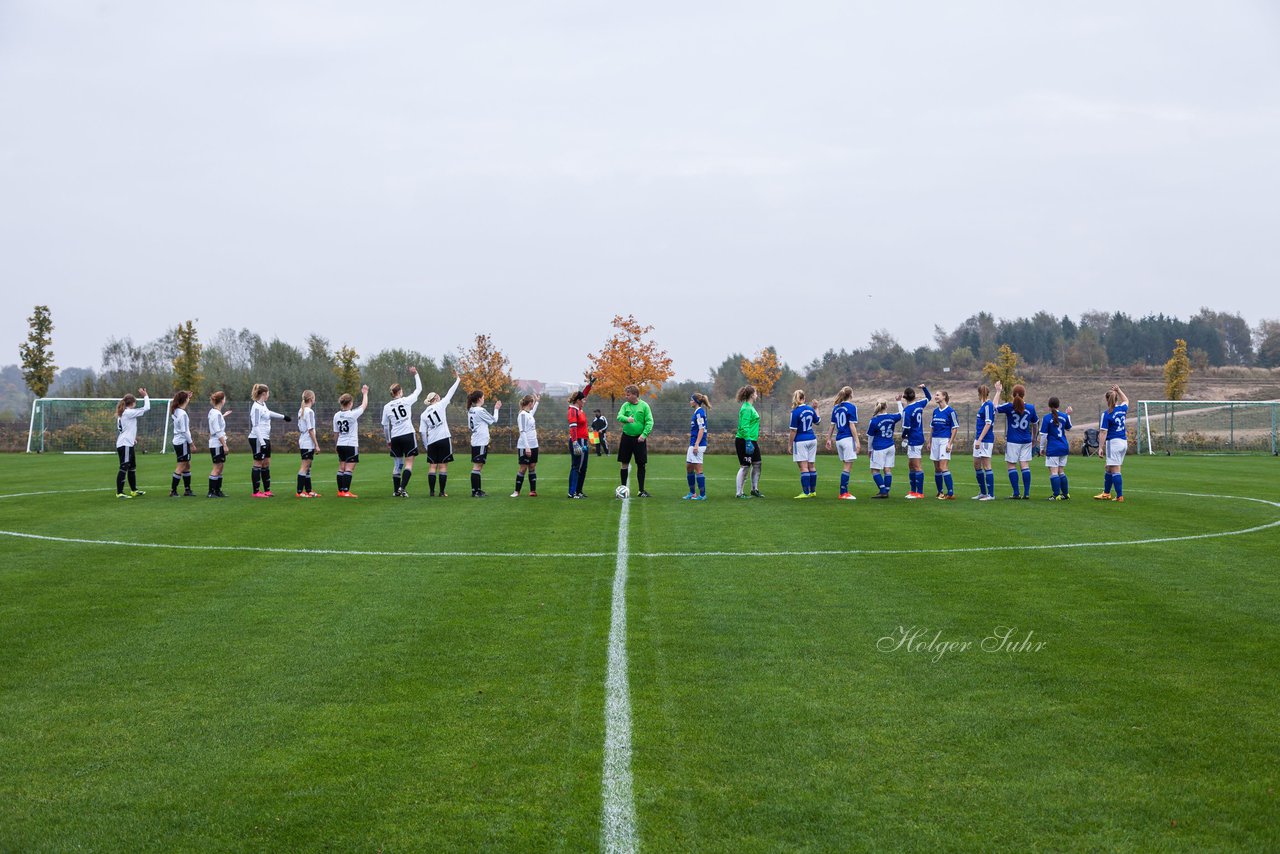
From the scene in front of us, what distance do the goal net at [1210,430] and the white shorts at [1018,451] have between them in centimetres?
2746

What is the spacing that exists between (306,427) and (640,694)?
47.3 feet

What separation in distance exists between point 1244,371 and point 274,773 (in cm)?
10626

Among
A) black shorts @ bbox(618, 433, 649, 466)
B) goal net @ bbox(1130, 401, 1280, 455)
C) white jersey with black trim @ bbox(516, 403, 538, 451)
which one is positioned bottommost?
goal net @ bbox(1130, 401, 1280, 455)

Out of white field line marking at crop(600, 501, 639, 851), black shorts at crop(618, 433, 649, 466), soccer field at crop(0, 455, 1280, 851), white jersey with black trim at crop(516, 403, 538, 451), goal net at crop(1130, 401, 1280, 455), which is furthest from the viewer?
goal net at crop(1130, 401, 1280, 455)

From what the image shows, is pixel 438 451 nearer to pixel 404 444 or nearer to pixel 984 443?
pixel 404 444

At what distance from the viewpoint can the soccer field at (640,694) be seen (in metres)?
4.29

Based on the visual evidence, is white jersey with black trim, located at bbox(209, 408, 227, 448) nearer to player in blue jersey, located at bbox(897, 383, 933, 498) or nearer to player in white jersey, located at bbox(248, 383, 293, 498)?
player in white jersey, located at bbox(248, 383, 293, 498)

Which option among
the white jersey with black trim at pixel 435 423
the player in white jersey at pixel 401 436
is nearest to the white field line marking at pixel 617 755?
the white jersey with black trim at pixel 435 423

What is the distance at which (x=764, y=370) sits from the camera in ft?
229

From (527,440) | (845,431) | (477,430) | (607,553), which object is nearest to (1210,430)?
(845,431)

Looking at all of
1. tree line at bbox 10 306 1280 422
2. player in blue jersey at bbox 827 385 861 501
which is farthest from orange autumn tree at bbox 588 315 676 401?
player in blue jersey at bbox 827 385 861 501

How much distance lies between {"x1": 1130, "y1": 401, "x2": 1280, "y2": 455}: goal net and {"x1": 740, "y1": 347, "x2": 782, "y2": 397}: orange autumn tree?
2358 cm

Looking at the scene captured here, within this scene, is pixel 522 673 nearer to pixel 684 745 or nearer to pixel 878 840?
pixel 684 745

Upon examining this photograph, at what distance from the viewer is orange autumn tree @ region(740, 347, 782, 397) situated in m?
68.4
